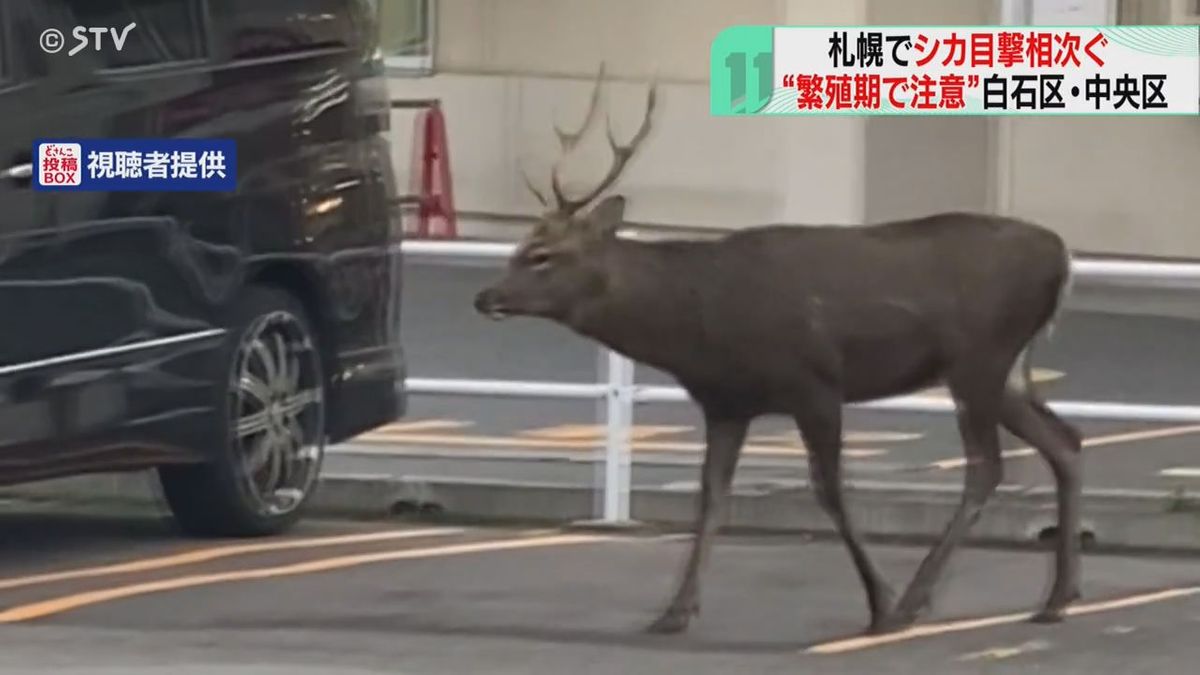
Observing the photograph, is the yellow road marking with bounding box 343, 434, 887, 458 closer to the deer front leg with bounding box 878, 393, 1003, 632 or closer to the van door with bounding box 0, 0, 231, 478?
the van door with bounding box 0, 0, 231, 478

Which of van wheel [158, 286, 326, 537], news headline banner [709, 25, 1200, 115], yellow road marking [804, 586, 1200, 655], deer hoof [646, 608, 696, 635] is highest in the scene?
news headline banner [709, 25, 1200, 115]

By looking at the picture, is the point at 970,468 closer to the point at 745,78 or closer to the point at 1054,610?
the point at 1054,610

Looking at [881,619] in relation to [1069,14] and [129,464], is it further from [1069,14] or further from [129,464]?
[1069,14]

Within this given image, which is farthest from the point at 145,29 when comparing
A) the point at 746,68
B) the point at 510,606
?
the point at 746,68

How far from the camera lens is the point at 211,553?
10602 mm

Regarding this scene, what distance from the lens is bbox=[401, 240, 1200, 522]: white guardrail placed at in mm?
10750

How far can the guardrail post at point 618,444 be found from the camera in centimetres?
1123

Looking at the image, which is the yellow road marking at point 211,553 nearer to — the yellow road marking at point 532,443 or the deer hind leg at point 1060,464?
the yellow road marking at point 532,443

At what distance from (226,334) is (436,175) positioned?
1178 centimetres

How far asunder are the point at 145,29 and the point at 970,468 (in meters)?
3.20

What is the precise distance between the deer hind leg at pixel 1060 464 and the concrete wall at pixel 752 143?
989cm

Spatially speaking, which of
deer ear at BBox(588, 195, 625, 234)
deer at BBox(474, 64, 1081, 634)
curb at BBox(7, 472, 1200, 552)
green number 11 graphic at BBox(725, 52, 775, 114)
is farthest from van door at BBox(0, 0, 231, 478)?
green number 11 graphic at BBox(725, 52, 775, 114)

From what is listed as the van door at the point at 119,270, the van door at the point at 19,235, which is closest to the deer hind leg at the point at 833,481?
the van door at the point at 119,270

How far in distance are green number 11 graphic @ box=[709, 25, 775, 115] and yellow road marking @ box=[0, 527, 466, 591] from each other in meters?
4.22
